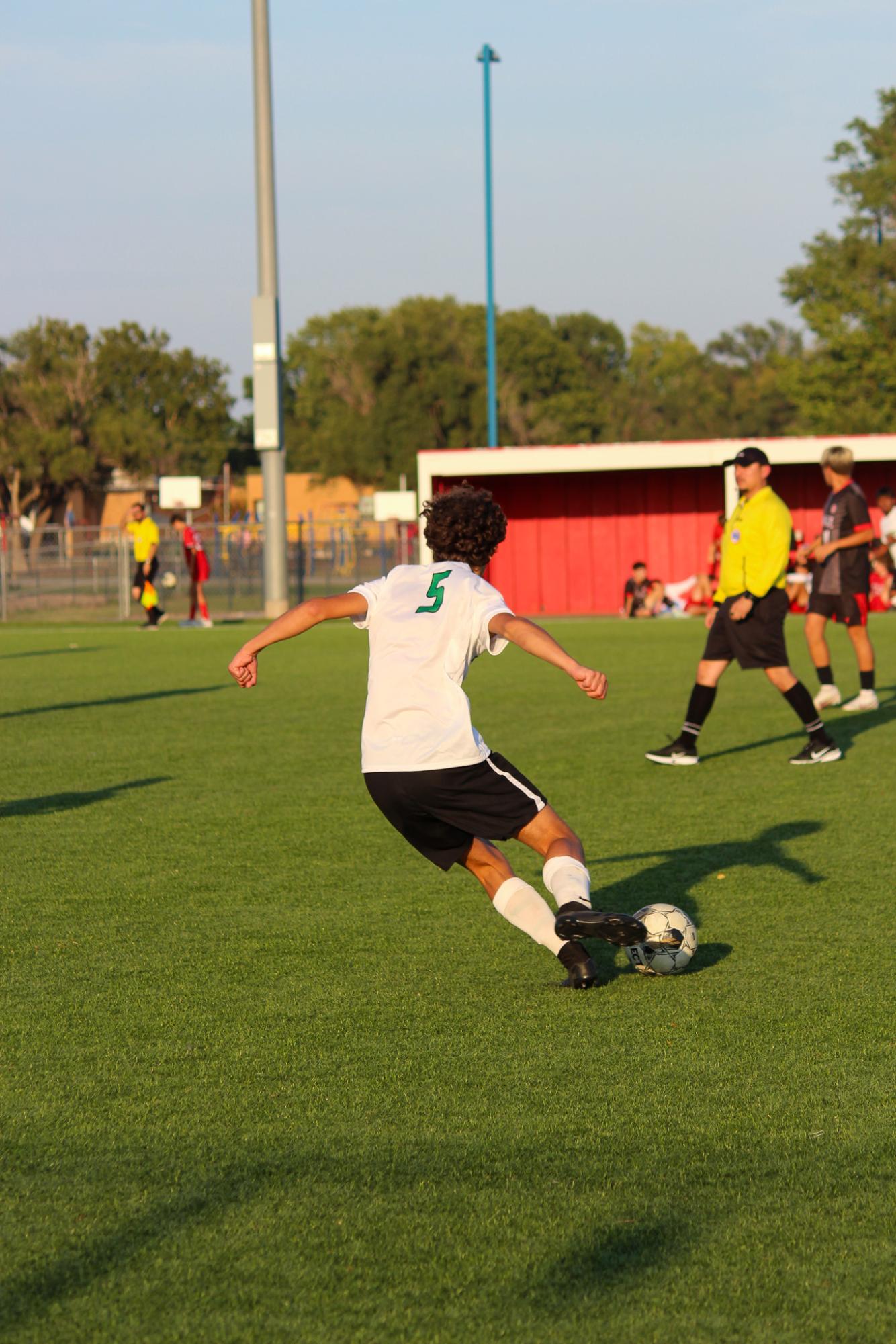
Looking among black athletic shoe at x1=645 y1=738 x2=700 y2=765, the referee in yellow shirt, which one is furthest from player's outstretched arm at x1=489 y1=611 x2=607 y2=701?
black athletic shoe at x1=645 y1=738 x2=700 y2=765

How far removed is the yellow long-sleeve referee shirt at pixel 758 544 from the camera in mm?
9867

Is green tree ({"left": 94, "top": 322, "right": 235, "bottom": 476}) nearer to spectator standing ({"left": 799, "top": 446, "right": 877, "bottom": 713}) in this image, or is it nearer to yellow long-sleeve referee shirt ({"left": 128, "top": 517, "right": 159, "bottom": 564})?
yellow long-sleeve referee shirt ({"left": 128, "top": 517, "right": 159, "bottom": 564})

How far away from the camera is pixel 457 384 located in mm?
80938

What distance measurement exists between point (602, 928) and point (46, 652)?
18.8 metres

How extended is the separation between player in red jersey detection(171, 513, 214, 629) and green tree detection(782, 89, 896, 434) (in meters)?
33.6

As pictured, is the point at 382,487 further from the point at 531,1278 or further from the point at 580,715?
the point at 531,1278

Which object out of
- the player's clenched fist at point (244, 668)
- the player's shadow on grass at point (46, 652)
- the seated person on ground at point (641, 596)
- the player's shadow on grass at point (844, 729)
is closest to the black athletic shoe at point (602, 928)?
the player's clenched fist at point (244, 668)

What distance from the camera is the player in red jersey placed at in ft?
83.3

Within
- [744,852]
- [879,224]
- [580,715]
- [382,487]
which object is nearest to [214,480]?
[382,487]

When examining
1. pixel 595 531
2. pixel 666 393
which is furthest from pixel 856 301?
pixel 666 393

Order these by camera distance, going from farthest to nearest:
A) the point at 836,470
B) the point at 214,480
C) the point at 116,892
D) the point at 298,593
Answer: the point at 214,480 → the point at 298,593 → the point at 836,470 → the point at 116,892

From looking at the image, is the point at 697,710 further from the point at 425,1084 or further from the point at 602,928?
the point at 425,1084

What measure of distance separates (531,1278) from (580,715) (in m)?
10.9

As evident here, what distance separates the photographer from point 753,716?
44.3ft
